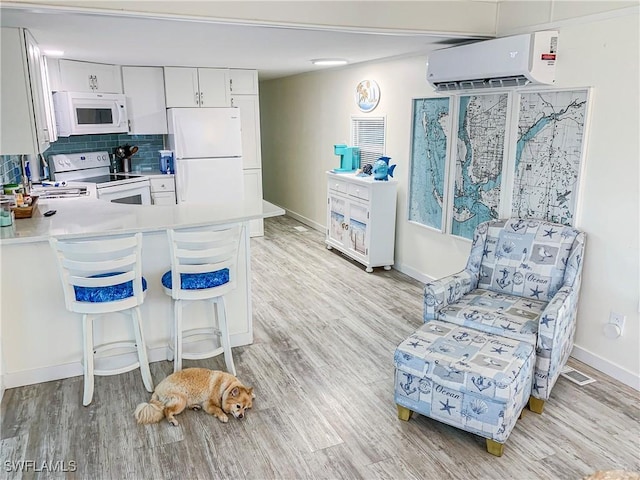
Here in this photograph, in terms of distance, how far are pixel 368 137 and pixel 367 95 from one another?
46 centimetres

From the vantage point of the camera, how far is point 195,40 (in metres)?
3.68

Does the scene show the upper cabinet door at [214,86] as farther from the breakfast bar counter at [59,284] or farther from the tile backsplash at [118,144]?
the breakfast bar counter at [59,284]

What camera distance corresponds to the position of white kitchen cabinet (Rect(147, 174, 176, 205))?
18.8 feet

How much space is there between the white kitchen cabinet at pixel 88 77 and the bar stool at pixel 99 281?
9.67 feet

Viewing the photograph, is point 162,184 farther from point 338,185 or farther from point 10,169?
point 338,185

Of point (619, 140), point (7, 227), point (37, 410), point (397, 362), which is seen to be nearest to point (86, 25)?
point (7, 227)

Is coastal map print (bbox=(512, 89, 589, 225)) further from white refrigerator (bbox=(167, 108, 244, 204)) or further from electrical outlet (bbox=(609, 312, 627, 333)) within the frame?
white refrigerator (bbox=(167, 108, 244, 204))

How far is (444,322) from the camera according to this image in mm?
2938

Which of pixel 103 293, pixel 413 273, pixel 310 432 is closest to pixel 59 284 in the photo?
pixel 103 293

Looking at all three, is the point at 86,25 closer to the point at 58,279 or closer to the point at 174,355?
the point at 58,279

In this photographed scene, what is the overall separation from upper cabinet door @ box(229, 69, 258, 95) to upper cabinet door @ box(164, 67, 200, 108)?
459 millimetres

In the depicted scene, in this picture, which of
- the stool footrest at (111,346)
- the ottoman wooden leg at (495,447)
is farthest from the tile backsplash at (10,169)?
the ottoman wooden leg at (495,447)

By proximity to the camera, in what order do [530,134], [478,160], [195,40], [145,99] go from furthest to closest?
[145,99], [478,160], [195,40], [530,134]

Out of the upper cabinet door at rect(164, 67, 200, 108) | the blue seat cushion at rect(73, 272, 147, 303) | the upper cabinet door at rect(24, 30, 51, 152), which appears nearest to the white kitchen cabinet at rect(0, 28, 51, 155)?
the upper cabinet door at rect(24, 30, 51, 152)
